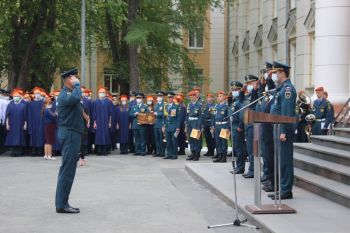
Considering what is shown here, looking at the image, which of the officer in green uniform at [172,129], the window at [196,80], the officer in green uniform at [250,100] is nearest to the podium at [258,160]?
the officer in green uniform at [250,100]

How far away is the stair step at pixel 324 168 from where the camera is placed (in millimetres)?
10547

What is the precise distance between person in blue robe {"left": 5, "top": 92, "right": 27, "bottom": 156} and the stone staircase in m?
9.18

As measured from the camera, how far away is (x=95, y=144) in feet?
64.9

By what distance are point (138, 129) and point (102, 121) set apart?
3.93 feet

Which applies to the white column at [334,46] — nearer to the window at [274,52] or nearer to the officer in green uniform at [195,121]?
the officer in green uniform at [195,121]

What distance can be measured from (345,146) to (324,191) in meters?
2.13

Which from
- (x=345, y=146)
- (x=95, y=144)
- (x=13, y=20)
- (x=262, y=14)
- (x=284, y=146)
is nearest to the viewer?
(x=284, y=146)

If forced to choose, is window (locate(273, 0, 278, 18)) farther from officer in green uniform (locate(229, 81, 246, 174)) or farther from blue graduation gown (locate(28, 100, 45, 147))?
officer in green uniform (locate(229, 81, 246, 174))

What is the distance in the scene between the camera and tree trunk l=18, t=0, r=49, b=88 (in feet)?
88.2

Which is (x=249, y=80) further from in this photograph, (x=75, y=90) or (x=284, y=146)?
(x=75, y=90)

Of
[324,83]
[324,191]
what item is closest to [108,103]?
[324,83]

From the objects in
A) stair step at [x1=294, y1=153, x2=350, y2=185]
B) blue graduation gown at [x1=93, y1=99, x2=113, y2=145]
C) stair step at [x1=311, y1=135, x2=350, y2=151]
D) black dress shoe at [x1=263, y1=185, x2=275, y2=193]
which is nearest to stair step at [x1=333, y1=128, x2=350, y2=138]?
stair step at [x1=311, y1=135, x2=350, y2=151]

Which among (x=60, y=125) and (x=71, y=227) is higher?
(x=60, y=125)

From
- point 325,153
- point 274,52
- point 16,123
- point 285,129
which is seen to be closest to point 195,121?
point 16,123
